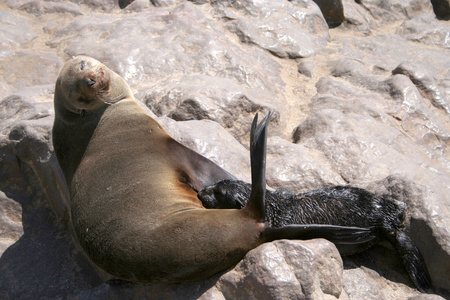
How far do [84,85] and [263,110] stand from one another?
2.31 meters

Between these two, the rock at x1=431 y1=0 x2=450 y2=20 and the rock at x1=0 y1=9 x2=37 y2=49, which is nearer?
the rock at x1=0 y1=9 x2=37 y2=49

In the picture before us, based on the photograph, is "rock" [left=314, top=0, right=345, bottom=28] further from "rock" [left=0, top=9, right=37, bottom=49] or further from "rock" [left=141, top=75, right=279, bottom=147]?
"rock" [left=0, top=9, right=37, bottom=49]

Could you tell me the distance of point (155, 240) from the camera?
2.55m

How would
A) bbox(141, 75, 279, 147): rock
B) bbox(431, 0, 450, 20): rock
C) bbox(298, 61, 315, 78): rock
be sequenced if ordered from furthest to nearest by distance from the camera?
bbox(431, 0, 450, 20): rock → bbox(298, 61, 315, 78): rock → bbox(141, 75, 279, 147): rock

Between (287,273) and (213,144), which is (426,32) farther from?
(287,273)

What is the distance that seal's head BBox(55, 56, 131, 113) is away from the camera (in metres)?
3.47

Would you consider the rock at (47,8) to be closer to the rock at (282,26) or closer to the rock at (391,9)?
the rock at (282,26)

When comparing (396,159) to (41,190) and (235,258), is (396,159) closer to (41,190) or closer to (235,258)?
(235,258)

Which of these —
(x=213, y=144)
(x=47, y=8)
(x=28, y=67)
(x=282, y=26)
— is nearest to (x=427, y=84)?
(x=282, y=26)

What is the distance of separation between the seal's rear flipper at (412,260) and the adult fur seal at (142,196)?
389 mm

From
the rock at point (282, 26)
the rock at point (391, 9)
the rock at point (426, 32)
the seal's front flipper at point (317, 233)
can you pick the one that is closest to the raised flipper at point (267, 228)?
the seal's front flipper at point (317, 233)

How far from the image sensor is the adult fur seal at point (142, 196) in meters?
2.56

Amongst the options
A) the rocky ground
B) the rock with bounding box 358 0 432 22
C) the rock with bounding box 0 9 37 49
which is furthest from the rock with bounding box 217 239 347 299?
the rock with bounding box 358 0 432 22

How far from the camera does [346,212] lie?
3.19m
